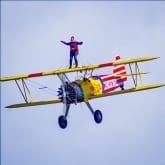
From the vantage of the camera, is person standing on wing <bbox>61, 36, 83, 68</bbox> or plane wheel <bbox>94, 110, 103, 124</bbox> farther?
person standing on wing <bbox>61, 36, 83, 68</bbox>

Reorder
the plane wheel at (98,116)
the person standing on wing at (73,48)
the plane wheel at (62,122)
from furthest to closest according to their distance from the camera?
the person standing on wing at (73,48), the plane wheel at (98,116), the plane wheel at (62,122)

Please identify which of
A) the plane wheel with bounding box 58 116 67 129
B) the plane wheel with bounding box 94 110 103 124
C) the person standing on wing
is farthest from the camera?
the person standing on wing

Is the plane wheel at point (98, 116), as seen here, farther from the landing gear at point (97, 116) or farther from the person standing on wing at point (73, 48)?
the person standing on wing at point (73, 48)

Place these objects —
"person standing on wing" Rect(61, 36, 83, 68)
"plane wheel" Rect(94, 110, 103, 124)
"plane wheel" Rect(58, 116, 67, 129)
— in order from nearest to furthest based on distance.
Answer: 1. "plane wheel" Rect(58, 116, 67, 129)
2. "plane wheel" Rect(94, 110, 103, 124)
3. "person standing on wing" Rect(61, 36, 83, 68)

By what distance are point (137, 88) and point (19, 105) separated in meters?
6.89

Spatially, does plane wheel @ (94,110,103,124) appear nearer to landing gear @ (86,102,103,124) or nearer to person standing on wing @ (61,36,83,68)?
landing gear @ (86,102,103,124)

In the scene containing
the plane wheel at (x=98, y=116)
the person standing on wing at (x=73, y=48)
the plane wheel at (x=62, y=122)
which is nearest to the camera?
the plane wheel at (x=62, y=122)

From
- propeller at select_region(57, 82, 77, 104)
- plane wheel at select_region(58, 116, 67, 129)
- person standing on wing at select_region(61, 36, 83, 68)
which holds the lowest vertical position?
plane wheel at select_region(58, 116, 67, 129)

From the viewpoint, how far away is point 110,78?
54469mm

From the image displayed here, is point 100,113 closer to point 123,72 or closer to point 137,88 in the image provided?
point 137,88

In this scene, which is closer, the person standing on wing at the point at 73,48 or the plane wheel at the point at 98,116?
the plane wheel at the point at 98,116

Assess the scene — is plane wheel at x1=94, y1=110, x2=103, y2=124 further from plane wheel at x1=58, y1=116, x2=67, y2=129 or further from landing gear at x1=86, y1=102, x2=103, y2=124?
plane wheel at x1=58, y1=116, x2=67, y2=129

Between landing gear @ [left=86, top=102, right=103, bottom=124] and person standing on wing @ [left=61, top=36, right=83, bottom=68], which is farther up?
person standing on wing @ [left=61, top=36, right=83, bottom=68]

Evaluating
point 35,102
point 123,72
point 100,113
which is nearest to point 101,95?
point 100,113
